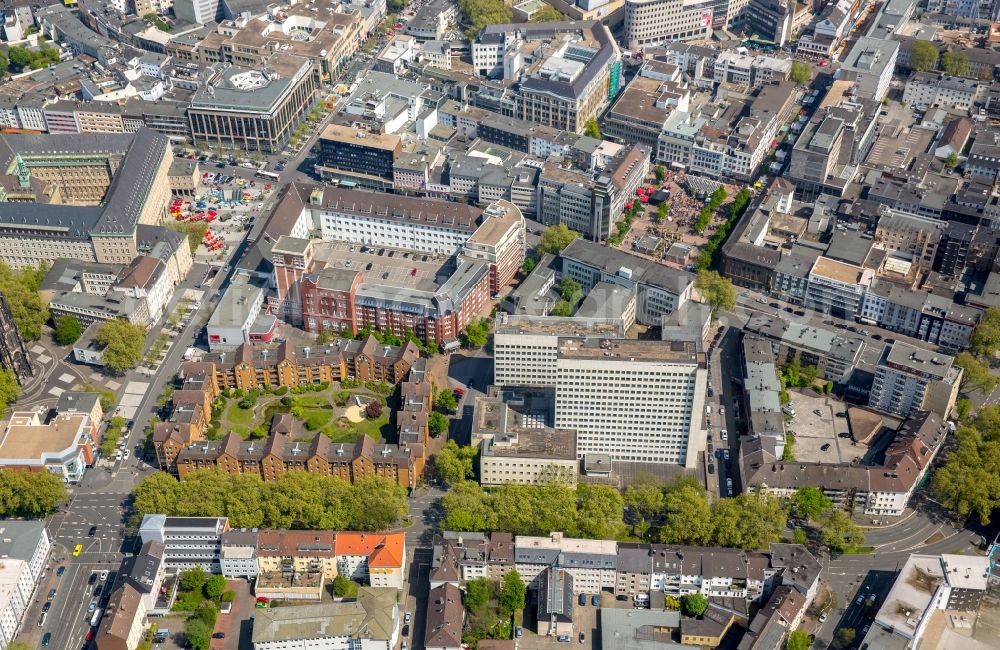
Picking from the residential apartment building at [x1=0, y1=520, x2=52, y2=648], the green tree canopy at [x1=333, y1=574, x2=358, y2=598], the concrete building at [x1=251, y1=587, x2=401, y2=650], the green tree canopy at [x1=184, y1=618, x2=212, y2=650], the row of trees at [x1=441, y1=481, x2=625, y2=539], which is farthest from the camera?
the row of trees at [x1=441, y1=481, x2=625, y2=539]

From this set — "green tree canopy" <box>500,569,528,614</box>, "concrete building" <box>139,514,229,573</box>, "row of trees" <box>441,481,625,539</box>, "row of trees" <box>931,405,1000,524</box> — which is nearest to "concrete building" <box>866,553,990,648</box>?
"row of trees" <box>931,405,1000,524</box>

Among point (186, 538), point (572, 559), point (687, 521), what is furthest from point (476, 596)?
point (186, 538)

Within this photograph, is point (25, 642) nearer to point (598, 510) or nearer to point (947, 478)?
point (598, 510)

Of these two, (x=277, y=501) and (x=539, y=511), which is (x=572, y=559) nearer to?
(x=539, y=511)

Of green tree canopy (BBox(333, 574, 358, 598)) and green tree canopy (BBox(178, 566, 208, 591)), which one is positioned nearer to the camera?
green tree canopy (BBox(333, 574, 358, 598))

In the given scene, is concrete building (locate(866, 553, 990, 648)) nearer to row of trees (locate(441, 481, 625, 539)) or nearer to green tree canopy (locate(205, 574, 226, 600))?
row of trees (locate(441, 481, 625, 539))

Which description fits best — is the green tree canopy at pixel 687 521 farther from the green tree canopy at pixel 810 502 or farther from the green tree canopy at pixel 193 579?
the green tree canopy at pixel 193 579
